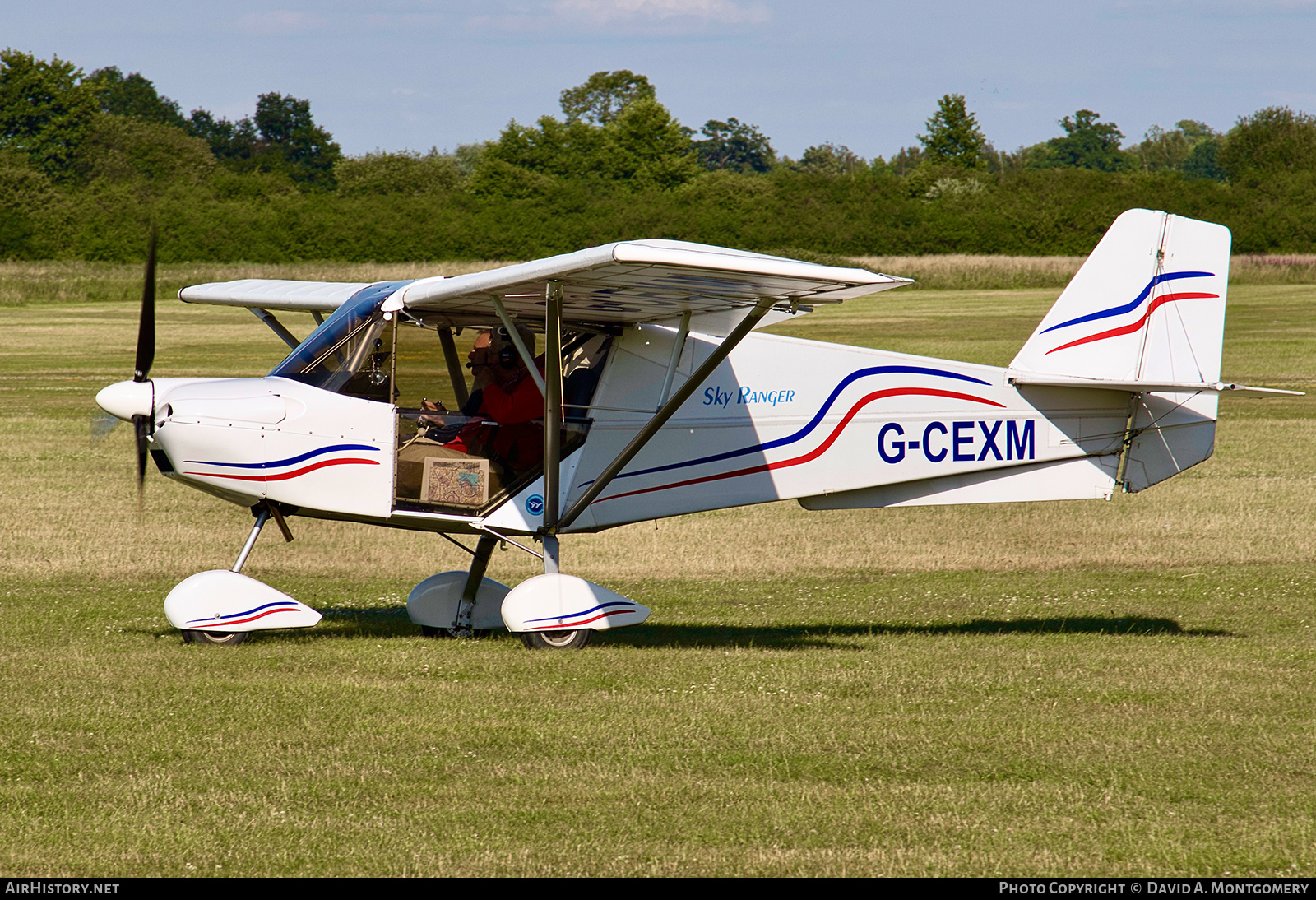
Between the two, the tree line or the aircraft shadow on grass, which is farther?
the tree line

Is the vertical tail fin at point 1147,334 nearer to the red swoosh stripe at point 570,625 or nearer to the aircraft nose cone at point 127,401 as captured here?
the red swoosh stripe at point 570,625

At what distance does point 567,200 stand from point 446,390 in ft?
212

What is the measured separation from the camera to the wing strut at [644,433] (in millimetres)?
8766

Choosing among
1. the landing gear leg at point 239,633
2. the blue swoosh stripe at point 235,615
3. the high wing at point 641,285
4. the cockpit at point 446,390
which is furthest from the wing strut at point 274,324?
the blue swoosh stripe at point 235,615

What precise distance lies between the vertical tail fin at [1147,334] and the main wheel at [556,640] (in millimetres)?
3835

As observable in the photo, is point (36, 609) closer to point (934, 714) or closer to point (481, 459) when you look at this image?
point (481, 459)

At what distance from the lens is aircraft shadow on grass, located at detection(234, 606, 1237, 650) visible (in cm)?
970

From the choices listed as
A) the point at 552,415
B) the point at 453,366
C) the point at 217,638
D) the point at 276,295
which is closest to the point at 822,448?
the point at 552,415

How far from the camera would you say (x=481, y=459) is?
30.2ft

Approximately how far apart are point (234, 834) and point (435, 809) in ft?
2.65

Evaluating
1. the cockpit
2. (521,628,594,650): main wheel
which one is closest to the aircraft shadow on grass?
(521,628,594,650): main wheel

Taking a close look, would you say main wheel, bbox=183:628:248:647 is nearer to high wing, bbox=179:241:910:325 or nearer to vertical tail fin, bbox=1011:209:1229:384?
high wing, bbox=179:241:910:325

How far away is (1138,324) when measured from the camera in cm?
1003

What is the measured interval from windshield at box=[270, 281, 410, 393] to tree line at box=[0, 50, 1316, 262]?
191 feet
